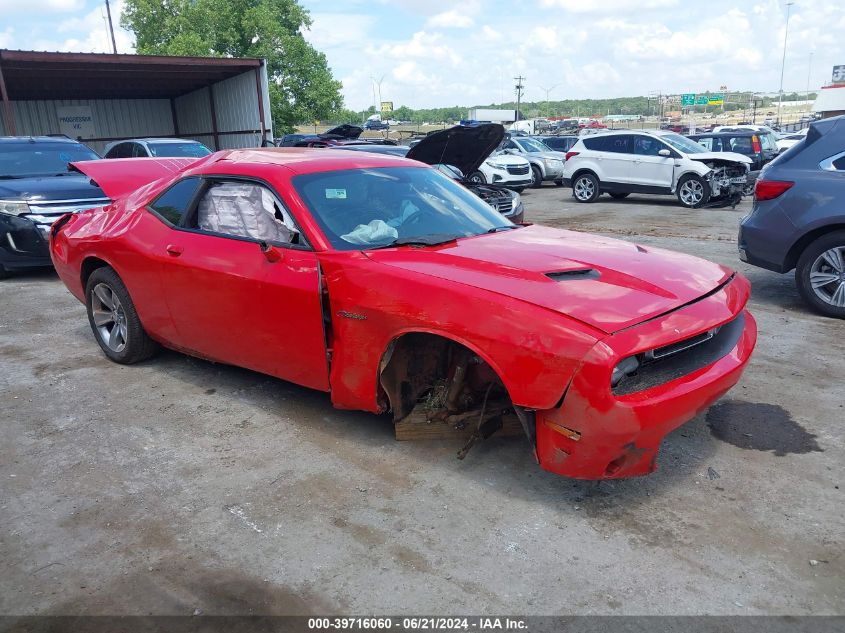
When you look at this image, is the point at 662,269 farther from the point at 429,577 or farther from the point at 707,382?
the point at 429,577

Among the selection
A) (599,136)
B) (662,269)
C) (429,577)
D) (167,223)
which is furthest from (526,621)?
(599,136)

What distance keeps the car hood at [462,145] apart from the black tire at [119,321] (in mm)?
5422

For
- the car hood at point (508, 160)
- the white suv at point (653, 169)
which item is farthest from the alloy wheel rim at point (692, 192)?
the car hood at point (508, 160)

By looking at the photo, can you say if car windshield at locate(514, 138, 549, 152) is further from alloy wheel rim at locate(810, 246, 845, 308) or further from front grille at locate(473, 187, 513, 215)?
alloy wheel rim at locate(810, 246, 845, 308)

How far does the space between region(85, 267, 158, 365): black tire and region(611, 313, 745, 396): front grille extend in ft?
11.6

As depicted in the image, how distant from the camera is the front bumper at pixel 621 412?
281 cm

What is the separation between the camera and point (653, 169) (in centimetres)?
1531

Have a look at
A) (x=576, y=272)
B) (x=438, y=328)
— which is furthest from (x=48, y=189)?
(x=576, y=272)

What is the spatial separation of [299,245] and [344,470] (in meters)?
1.26

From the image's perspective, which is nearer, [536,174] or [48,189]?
[48,189]

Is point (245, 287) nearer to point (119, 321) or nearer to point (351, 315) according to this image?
point (351, 315)

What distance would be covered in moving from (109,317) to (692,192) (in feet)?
42.6

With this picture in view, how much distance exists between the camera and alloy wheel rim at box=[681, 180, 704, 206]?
1472cm

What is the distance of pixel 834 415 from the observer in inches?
161
